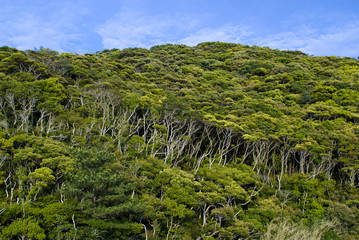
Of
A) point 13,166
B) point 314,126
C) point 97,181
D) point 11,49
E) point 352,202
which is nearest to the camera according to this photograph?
point 97,181

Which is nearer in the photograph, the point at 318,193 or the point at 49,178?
the point at 49,178

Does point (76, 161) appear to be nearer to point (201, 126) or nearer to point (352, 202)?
point (201, 126)

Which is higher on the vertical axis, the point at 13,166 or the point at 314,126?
the point at 314,126

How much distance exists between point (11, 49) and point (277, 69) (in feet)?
167

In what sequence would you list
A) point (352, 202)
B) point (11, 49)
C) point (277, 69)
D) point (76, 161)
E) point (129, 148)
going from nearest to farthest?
point (76, 161) < point (352, 202) < point (129, 148) < point (11, 49) < point (277, 69)

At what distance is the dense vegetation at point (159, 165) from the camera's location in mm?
14516

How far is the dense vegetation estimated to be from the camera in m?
14.5

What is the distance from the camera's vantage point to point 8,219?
46.2 ft

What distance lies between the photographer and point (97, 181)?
1401cm

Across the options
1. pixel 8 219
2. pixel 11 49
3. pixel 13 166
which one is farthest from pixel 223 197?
pixel 11 49

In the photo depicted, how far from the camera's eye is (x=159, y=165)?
21.0 meters

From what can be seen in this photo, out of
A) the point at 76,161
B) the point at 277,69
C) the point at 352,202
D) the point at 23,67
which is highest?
the point at 277,69

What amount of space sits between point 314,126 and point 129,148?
70.6 ft

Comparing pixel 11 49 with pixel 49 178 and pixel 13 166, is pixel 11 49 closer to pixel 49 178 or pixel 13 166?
pixel 13 166
